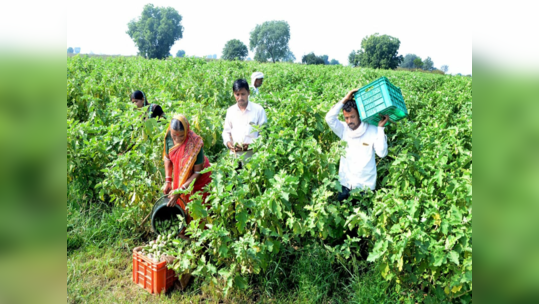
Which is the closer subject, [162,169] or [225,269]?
[225,269]

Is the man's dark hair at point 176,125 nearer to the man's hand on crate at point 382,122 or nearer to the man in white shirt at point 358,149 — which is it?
the man in white shirt at point 358,149

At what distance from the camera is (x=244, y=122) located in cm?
380

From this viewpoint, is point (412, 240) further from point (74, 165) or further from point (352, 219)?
point (74, 165)

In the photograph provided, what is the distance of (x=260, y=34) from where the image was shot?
248 feet

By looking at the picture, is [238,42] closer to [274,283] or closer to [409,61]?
[409,61]

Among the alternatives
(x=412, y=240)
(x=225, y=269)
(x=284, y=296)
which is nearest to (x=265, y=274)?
(x=284, y=296)

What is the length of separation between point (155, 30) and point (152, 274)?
68175 mm

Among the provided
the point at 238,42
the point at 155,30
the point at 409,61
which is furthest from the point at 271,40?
the point at 409,61

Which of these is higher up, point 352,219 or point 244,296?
point 352,219

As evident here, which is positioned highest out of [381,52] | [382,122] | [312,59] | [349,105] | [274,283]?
[381,52]

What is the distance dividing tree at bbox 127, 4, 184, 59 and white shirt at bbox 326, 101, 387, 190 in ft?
208

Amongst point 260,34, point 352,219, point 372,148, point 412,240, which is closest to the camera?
point 412,240

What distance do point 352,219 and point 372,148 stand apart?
0.82m

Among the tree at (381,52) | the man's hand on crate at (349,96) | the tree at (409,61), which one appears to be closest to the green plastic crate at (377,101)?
the man's hand on crate at (349,96)
